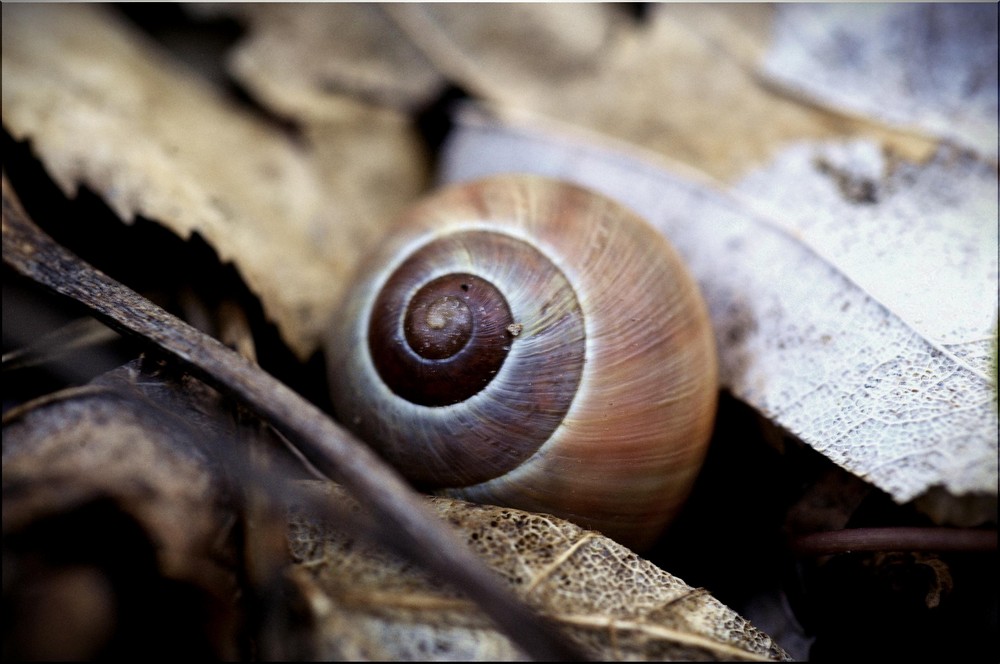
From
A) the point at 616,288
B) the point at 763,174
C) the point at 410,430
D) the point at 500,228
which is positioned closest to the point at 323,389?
the point at 410,430

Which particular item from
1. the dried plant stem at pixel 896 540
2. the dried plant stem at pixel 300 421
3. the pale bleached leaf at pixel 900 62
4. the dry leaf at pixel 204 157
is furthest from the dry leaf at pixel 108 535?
the pale bleached leaf at pixel 900 62

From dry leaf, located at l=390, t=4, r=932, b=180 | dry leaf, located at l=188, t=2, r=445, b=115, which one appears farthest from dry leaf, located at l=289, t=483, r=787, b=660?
dry leaf, located at l=188, t=2, r=445, b=115

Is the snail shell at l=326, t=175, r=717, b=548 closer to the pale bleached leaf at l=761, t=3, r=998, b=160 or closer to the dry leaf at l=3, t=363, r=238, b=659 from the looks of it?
the dry leaf at l=3, t=363, r=238, b=659

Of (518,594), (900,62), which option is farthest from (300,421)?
(900,62)

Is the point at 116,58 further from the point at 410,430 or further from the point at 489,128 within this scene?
the point at 410,430

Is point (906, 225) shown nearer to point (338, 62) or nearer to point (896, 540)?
point (896, 540)
